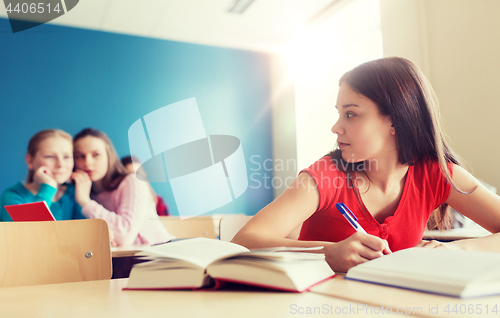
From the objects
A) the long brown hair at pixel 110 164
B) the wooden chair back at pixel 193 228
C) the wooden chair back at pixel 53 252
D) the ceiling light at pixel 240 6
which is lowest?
the wooden chair back at pixel 193 228

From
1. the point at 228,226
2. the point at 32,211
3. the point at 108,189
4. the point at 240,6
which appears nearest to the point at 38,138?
the point at 108,189

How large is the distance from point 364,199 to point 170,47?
11.0 ft

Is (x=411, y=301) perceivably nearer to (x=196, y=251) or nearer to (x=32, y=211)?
(x=196, y=251)

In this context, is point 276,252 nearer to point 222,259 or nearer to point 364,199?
point 222,259

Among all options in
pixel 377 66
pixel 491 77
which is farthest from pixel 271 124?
pixel 377 66

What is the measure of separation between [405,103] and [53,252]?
1.02 metres

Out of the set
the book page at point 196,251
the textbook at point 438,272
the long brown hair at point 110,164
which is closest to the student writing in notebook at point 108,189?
the long brown hair at point 110,164

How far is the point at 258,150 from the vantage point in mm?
4180

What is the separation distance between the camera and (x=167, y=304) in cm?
43

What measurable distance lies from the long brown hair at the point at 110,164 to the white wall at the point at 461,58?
8.25ft

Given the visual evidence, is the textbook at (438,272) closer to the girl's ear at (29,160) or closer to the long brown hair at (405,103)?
the long brown hair at (405,103)

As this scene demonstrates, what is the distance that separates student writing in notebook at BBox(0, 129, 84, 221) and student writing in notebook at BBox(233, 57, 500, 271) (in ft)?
9.21

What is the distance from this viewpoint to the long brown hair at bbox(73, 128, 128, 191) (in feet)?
11.0

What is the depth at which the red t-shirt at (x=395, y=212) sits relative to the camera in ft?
3.19
